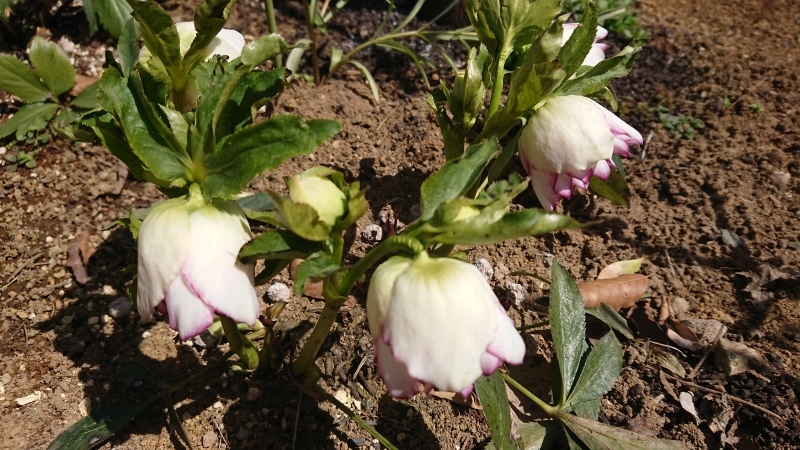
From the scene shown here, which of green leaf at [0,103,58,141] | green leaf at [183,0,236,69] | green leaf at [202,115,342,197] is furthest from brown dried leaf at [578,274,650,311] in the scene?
green leaf at [0,103,58,141]

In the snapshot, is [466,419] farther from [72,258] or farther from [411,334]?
[72,258]

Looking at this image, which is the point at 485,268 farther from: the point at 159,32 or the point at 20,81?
the point at 20,81

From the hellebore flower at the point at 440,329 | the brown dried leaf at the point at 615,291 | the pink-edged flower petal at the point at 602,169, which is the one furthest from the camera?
the brown dried leaf at the point at 615,291

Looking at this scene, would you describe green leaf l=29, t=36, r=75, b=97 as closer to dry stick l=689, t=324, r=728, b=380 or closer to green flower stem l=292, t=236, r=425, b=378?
green flower stem l=292, t=236, r=425, b=378

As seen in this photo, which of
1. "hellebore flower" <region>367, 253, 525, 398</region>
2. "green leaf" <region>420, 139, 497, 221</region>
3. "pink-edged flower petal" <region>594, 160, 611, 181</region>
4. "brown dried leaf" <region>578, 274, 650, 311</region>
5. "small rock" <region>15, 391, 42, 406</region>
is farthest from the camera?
"brown dried leaf" <region>578, 274, 650, 311</region>

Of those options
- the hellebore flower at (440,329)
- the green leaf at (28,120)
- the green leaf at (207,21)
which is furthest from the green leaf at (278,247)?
the green leaf at (28,120)

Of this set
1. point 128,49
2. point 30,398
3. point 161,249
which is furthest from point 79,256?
point 161,249

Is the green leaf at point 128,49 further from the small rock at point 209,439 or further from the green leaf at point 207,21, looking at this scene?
the small rock at point 209,439
